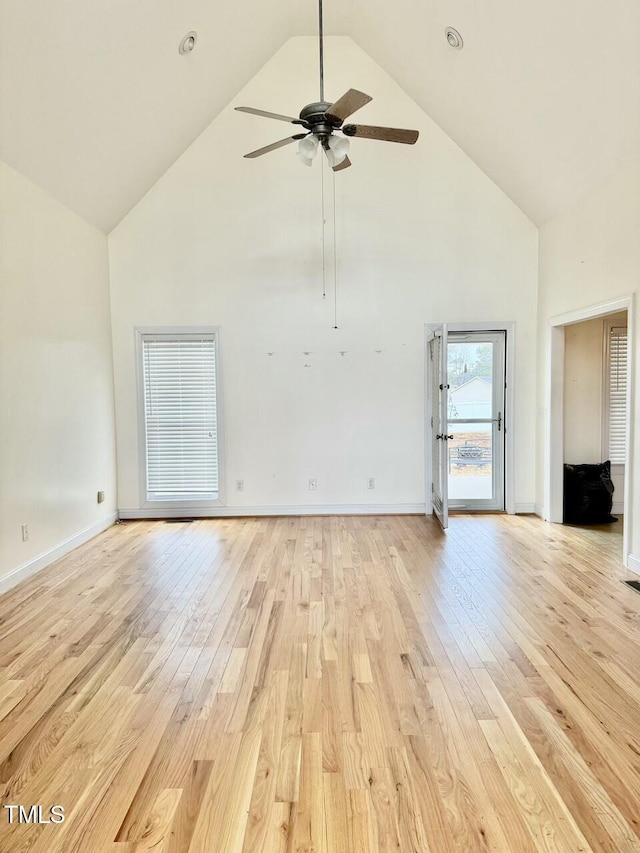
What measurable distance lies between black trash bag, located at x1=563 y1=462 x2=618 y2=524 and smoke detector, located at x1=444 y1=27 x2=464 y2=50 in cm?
414

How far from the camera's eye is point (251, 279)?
5.44 metres

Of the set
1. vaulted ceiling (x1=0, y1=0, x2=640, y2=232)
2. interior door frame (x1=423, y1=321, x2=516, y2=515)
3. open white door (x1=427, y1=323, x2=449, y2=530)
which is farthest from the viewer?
interior door frame (x1=423, y1=321, x2=516, y2=515)

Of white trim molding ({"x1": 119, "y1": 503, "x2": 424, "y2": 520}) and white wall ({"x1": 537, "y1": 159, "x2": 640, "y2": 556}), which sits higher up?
white wall ({"x1": 537, "y1": 159, "x2": 640, "y2": 556})

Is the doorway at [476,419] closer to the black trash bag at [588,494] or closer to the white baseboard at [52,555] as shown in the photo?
the black trash bag at [588,494]

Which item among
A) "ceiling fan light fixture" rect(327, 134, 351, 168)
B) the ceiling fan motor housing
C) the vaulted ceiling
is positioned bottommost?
"ceiling fan light fixture" rect(327, 134, 351, 168)

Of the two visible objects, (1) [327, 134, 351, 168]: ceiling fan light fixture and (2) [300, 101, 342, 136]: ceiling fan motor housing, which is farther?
(1) [327, 134, 351, 168]: ceiling fan light fixture

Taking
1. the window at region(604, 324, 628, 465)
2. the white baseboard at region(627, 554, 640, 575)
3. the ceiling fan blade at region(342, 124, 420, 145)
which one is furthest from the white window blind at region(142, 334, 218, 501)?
the window at region(604, 324, 628, 465)

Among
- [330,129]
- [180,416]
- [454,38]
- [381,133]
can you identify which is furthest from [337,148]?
[180,416]

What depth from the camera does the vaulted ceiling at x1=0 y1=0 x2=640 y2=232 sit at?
3.04m

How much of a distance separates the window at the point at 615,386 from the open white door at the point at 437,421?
1.92 metres

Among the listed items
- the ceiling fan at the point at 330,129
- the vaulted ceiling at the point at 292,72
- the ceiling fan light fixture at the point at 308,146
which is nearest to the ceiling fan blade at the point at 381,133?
the ceiling fan at the point at 330,129

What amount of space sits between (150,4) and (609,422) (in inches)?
225

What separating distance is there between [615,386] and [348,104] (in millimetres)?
4344

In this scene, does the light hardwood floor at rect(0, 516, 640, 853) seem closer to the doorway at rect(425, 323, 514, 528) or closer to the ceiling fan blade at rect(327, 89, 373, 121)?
the doorway at rect(425, 323, 514, 528)
